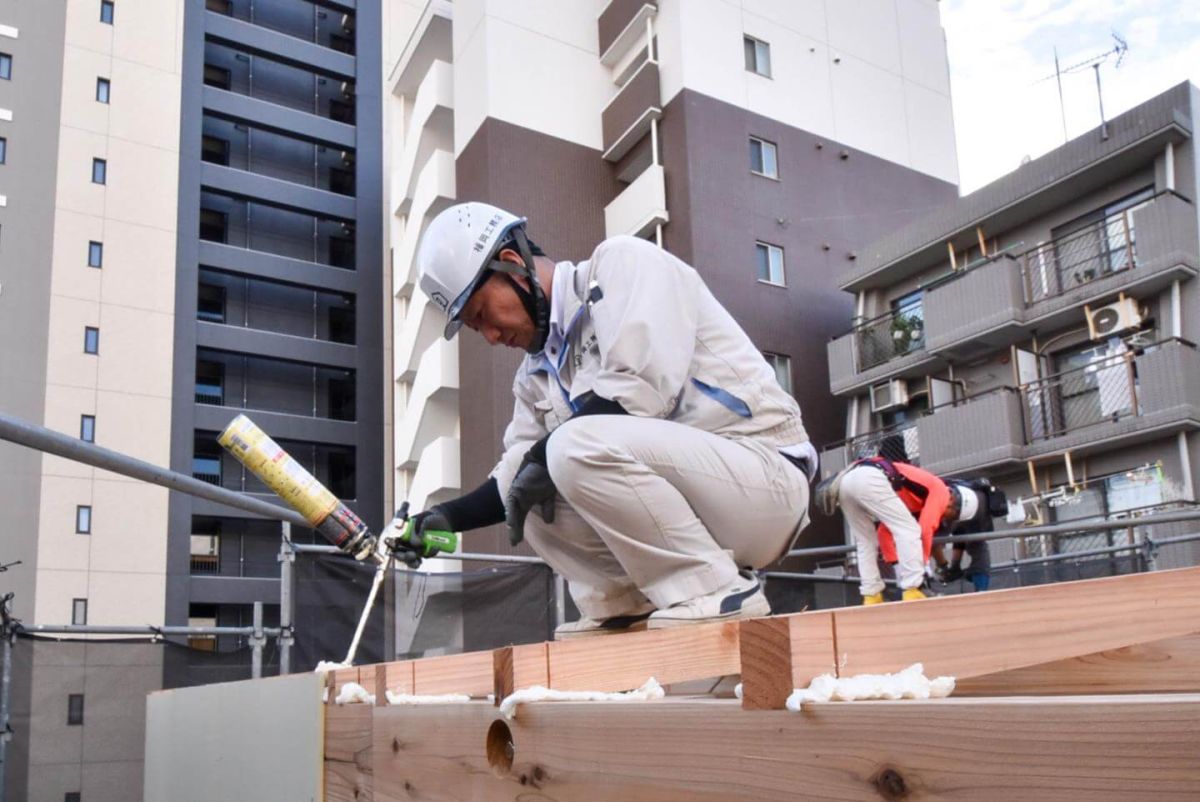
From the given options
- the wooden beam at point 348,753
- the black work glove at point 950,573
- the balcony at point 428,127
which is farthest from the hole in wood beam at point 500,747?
the balcony at point 428,127

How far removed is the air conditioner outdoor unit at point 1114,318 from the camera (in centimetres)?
1546

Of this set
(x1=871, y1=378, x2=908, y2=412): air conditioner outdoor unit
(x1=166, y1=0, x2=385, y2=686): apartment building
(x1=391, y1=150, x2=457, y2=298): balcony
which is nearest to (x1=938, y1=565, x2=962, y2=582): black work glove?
(x1=871, y1=378, x2=908, y2=412): air conditioner outdoor unit

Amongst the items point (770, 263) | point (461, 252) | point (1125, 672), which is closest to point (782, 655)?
point (1125, 672)

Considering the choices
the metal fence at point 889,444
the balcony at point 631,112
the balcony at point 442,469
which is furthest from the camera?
the balcony at point 442,469

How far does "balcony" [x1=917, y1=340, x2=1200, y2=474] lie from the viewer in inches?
568

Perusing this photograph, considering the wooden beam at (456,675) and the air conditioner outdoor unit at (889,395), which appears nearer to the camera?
the wooden beam at (456,675)

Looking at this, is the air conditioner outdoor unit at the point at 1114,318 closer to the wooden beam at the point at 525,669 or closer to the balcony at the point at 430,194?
the balcony at the point at 430,194

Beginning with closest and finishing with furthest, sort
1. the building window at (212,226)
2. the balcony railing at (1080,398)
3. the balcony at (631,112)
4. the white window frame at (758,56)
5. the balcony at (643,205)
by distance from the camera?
1. the balcony railing at (1080,398)
2. the balcony at (643,205)
3. the balcony at (631,112)
4. the white window frame at (758,56)
5. the building window at (212,226)

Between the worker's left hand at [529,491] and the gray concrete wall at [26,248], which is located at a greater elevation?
the gray concrete wall at [26,248]

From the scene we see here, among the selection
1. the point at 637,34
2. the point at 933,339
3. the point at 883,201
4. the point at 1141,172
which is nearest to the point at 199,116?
the point at 637,34

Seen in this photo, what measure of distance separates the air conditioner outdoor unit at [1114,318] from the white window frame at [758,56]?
27.9ft

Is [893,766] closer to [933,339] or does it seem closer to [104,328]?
[933,339]

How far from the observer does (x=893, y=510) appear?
5.52 meters

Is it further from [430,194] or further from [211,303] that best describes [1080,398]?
[211,303]
